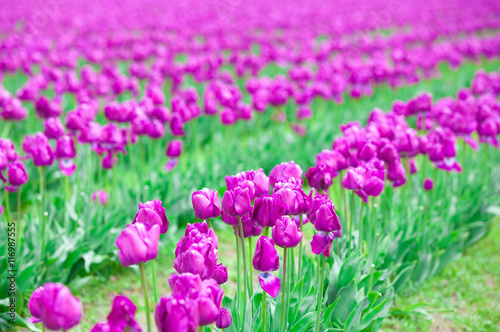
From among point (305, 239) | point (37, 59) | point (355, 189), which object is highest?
point (37, 59)

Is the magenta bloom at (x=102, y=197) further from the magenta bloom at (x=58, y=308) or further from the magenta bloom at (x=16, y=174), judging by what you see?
the magenta bloom at (x=58, y=308)

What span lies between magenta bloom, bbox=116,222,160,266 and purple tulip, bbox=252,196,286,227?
45 centimetres

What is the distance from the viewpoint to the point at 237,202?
6.11ft

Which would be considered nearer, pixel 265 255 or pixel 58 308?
pixel 58 308

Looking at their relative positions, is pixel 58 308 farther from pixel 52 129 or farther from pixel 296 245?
pixel 52 129

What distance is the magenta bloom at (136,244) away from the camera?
4.97 feet

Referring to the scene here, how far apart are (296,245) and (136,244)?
26.2 inches

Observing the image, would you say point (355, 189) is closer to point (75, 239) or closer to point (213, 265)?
point (213, 265)

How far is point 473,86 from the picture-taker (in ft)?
17.3

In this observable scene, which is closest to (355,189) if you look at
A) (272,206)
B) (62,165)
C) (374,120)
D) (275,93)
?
(272,206)

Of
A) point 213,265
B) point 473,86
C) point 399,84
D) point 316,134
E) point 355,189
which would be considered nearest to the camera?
point 213,265

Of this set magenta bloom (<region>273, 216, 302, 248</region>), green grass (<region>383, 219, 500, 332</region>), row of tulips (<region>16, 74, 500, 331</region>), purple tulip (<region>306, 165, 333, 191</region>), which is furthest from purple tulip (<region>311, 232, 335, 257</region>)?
green grass (<region>383, 219, 500, 332</region>)

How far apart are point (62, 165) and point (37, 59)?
439 cm

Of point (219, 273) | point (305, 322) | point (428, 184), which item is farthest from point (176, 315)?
point (428, 184)
